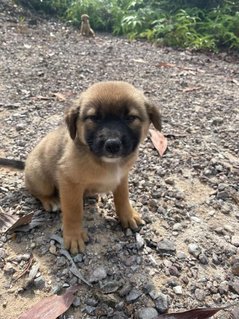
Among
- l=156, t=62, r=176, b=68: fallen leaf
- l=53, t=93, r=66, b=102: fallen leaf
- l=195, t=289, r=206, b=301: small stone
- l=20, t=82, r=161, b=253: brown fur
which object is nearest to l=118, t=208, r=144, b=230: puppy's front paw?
l=20, t=82, r=161, b=253: brown fur

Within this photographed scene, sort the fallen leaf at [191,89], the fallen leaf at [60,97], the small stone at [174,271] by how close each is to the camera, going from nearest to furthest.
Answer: the small stone at [174,271] → the fallen leaf at [60,97] → the fallen leaf at [191,89]

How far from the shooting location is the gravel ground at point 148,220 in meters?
2.88

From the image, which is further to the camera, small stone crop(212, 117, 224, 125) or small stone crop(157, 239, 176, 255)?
small stone crop(212, 117, 224, 125)

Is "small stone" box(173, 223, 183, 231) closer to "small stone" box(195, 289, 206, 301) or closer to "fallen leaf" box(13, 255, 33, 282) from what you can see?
"small stone" box(195, 289, 206, 301)

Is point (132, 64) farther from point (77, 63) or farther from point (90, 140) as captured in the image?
point (90, 140)

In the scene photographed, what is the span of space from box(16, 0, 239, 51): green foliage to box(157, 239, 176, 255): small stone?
7.38 metres

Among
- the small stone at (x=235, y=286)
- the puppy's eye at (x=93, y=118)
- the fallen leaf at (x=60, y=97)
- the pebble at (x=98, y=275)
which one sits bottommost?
the fallen leaf at (x=60, y=97)

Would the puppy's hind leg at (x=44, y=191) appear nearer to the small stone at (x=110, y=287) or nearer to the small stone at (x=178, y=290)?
the small stone at (x=110, y=287)

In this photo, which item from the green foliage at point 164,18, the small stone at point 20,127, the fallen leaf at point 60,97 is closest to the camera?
the small stone at point 20,127

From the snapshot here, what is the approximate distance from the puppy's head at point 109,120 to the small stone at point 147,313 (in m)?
1.05

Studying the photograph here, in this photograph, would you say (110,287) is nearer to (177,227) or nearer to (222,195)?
(177,227)

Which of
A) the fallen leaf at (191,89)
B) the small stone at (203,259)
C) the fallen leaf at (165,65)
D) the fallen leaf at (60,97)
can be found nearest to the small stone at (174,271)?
the small stone at (203,259)

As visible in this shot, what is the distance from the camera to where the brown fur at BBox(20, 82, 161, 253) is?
299 centimetres

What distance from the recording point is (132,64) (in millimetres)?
8398
